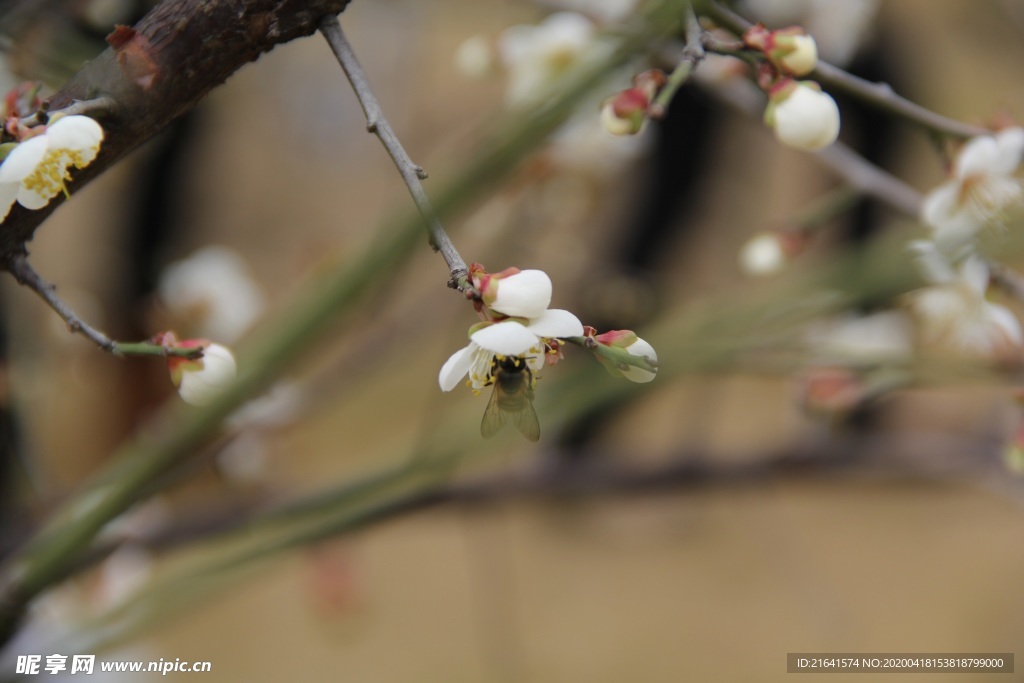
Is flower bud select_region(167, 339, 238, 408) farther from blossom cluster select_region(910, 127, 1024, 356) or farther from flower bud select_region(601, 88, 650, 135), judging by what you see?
blossom cluster select_region(910, 127, 1024, 356)

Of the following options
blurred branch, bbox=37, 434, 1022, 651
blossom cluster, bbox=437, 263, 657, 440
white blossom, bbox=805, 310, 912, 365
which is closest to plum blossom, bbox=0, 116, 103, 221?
blossom cluster, bbox=437, 263, 657, 440

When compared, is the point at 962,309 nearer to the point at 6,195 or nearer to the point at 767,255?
the point at 767,255

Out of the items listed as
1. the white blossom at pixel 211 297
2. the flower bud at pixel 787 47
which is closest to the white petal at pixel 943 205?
the flower bud at pixel 787 47

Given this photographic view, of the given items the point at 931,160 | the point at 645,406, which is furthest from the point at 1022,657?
the point at 931,160

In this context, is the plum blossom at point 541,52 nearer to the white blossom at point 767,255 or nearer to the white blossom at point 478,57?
the white blossom at point 478,57

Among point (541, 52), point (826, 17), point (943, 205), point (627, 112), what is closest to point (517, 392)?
point (627, 112)

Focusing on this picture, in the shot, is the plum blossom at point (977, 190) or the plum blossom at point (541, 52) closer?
the plum blossom at point (977, 190)

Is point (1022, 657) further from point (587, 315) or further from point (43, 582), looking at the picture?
point (43, 582)
